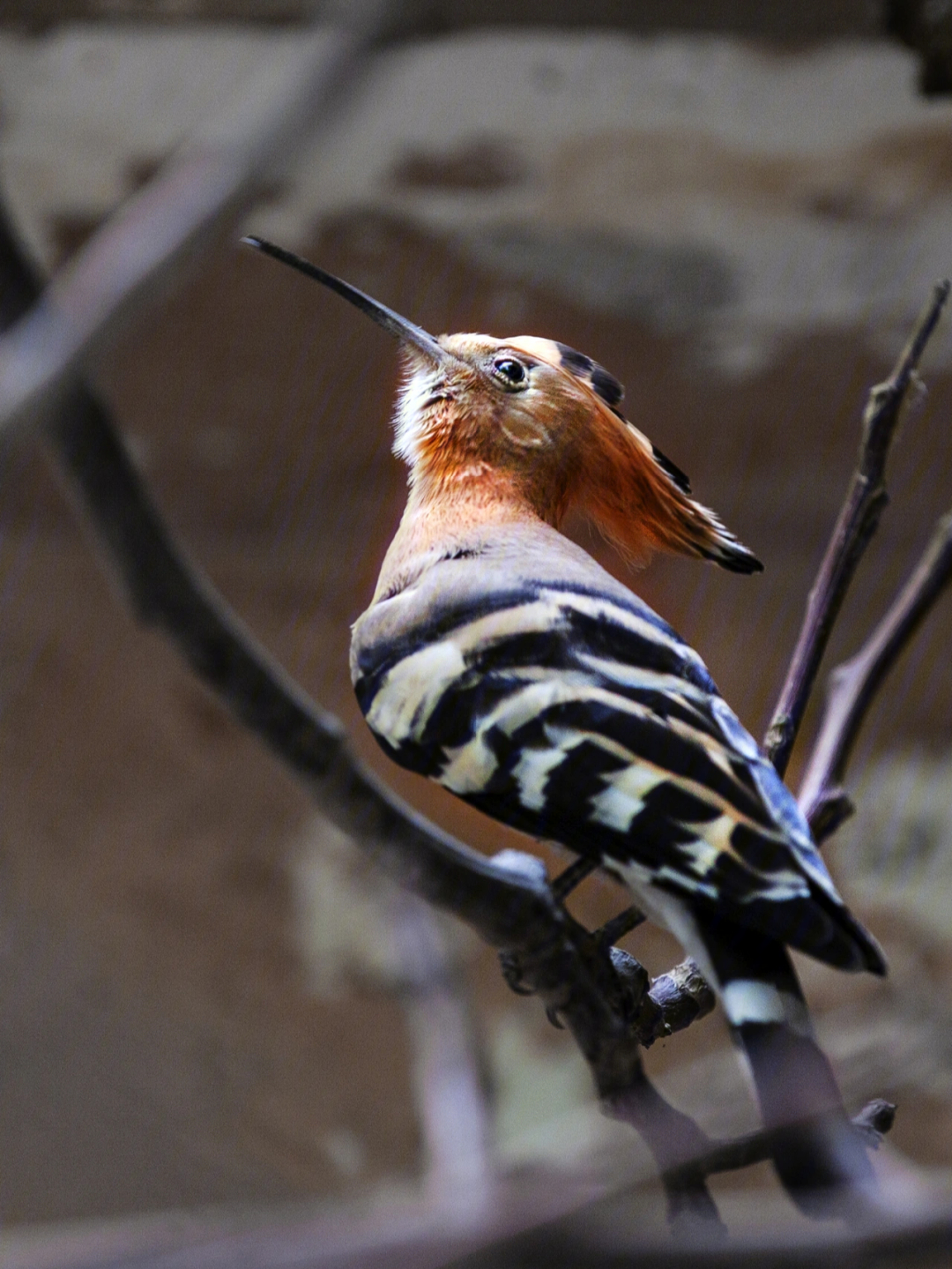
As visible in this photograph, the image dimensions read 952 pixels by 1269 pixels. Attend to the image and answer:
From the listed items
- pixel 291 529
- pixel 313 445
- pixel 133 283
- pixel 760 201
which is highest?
pixel 133 283

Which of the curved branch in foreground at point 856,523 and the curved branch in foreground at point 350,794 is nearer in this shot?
the curved branch in foreground at point 350,794

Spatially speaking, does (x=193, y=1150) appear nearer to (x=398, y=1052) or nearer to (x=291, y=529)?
(x=398, y=1052)

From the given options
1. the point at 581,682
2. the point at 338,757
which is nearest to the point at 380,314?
the point at 581,682

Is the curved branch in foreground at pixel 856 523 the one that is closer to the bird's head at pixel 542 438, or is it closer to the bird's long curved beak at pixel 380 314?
the bird's head at pixel 542 438

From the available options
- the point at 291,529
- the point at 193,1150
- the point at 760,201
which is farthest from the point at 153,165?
the point at 193,1150

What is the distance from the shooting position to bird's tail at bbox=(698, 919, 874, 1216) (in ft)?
1.04

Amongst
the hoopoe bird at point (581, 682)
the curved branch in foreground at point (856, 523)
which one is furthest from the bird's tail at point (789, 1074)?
the curved branch in foreground at point (856, 523)

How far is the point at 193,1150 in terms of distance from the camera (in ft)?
4.29

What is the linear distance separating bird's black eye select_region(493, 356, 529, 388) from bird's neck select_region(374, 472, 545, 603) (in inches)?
1.5

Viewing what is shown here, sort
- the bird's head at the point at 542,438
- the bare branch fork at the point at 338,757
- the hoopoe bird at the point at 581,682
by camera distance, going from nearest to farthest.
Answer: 1. the bare branch fork at the point at 338,757
2. the hoopoe bird at the point at 581,682
3. the bird's head at the point at 542,438

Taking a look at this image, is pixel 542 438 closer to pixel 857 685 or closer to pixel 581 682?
pixel 581 682

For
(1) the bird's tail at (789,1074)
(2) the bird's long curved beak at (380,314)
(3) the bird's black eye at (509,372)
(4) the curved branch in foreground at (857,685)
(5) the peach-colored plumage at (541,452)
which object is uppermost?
(2) the bird's long curved beak at (380,314)

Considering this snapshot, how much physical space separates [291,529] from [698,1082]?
0.43 m

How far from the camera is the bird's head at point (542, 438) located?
1.71ft
